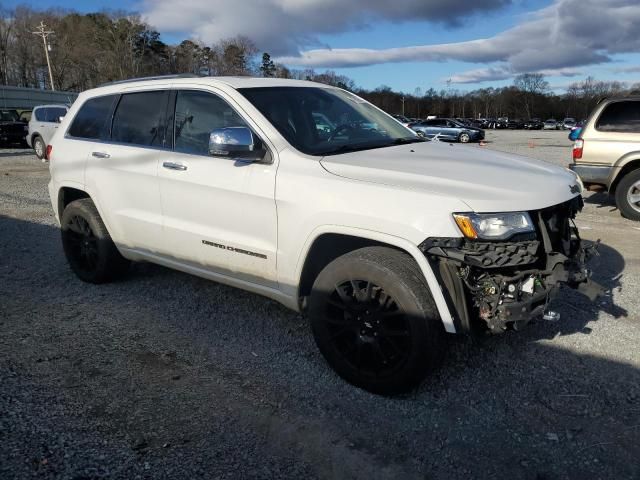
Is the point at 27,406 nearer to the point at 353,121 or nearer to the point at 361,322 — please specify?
the point at 361,322

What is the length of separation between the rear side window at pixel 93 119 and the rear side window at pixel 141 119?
0.15m

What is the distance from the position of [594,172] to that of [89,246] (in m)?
7.13

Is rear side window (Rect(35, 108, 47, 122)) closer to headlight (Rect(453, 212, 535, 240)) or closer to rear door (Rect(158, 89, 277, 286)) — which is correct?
rear door (Rect(158, 89, 277, 286))

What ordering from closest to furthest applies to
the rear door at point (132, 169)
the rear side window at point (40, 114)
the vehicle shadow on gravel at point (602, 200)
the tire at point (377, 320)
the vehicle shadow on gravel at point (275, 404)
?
the vehicle shadow on gravel at point (275, 404), the tire at point (377, 320), the rear door at point (132, 169), the vehicle shadow on gravel at point (602, 200), the rear side window at point (40, 114)

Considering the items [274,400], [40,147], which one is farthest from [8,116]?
[274,400]

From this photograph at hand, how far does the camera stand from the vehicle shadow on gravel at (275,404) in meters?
2.67

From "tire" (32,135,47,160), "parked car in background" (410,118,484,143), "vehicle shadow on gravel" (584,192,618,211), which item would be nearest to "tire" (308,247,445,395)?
"vehicle shadow on gravel" (584,192,618,211)

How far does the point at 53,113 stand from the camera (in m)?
18.8

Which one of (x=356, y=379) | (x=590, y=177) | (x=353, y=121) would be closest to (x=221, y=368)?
(x=356, y=379)

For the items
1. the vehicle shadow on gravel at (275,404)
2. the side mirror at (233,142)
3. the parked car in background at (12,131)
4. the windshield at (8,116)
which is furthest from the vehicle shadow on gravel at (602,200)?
the windshield at (8,116)

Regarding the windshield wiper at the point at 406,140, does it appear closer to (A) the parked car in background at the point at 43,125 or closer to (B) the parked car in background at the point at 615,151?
(B) the parked car in background at the point at 615,151

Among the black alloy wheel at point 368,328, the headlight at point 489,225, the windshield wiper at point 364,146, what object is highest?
the windshield wiper at point 364,146

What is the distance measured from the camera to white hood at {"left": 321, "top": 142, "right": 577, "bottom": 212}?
292 cm

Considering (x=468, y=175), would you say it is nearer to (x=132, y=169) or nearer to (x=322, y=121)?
(x=322, y=121)
